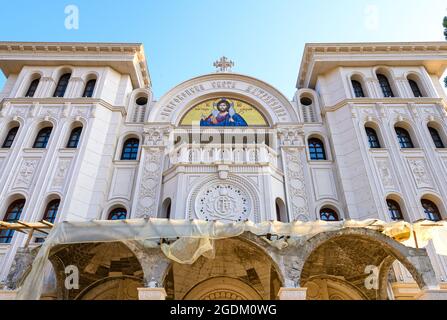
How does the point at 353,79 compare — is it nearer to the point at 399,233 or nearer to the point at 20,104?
the point at 399,233

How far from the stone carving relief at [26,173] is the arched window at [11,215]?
0.78 meters

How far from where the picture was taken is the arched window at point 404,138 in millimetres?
17312

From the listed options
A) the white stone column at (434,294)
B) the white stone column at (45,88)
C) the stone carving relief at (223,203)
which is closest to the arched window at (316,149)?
the stone carving relief at (223,203)

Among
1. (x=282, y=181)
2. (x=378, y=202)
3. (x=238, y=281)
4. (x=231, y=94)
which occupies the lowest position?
(x=238, y=281)

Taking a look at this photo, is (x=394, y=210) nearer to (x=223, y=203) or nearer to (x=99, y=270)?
(x=223, y=203)

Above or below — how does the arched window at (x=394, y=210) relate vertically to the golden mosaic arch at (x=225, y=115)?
below

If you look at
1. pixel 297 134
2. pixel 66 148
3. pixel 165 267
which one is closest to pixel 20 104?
pixel 66 148

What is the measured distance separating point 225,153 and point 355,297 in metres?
A: 8.32

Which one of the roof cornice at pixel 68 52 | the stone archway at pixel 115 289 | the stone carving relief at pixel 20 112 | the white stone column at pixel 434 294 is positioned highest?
the roof cornice at pixel 68 52

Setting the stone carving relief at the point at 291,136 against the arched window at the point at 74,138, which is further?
the stone carving relief at the point at 291,136

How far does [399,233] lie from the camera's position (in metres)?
10.9

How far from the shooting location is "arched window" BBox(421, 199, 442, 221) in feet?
48.7

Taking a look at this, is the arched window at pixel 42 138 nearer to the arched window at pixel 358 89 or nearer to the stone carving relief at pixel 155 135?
the stone carving relief at pixel 155 135

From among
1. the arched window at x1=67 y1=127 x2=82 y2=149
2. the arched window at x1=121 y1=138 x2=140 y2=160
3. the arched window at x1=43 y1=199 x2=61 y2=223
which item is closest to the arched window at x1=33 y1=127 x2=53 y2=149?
the arched window at x1=67 y1=127 x2=82 y2=149
